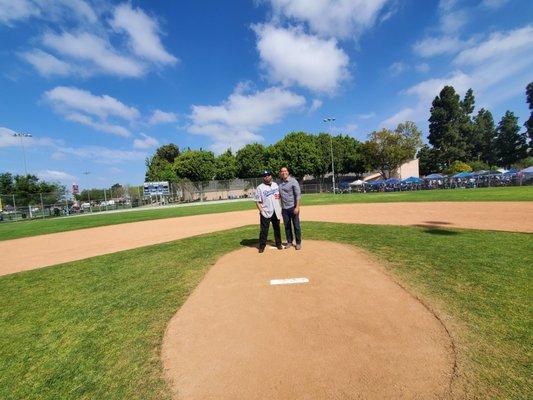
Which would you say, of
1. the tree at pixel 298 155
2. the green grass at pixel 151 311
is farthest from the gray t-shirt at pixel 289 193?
the tree at pixel 298 155

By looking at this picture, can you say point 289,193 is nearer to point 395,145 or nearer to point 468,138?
point 395,145

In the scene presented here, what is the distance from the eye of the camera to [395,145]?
51.4 meters

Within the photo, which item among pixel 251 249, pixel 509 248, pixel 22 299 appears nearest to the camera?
pixel 22 299

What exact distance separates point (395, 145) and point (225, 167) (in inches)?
1275

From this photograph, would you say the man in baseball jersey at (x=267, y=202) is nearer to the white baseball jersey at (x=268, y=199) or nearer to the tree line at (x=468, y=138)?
Result: the white baseball jersey at (x=268, y=199)

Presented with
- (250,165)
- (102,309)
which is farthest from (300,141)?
(102,309)

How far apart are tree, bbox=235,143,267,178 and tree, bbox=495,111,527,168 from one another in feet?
179

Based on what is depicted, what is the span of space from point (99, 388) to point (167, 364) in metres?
0.58

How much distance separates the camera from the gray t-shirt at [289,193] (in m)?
7.37

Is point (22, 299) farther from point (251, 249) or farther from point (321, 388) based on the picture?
point (321, 388)

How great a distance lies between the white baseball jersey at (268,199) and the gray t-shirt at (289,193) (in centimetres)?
13

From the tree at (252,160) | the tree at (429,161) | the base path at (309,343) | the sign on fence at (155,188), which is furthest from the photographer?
the tree at (429,161)

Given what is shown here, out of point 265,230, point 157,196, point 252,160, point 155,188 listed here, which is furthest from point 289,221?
point 252,160

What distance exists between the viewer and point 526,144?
66.6 meters
